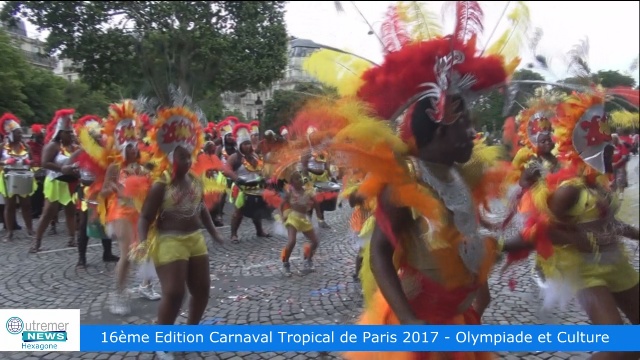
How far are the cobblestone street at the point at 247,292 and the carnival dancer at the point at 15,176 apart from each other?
1.12 feet

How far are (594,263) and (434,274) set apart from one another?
1354 mm

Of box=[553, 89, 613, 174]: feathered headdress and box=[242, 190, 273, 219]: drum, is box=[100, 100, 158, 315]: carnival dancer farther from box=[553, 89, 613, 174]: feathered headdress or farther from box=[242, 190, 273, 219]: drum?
box=[553, 89, 613, 174]: feathered headdress

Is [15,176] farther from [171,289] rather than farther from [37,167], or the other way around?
[171,289]

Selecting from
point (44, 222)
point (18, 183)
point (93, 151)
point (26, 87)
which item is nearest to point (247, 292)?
point (93, 151)

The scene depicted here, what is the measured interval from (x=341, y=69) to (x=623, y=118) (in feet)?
7.20

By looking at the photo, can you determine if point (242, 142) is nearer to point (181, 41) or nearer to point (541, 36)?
point (181, 41)

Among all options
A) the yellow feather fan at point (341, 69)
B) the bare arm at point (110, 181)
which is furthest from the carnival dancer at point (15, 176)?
the yellow feather fan at point (341, 69)

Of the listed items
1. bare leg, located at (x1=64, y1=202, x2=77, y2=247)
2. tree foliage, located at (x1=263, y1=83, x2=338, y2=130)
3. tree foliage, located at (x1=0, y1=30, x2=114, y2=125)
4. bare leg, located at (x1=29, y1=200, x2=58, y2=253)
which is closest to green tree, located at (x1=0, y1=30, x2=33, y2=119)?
tree foliage, located at (x1=0, y1=30, x2=114, y2=125)

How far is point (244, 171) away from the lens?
7.80 metres

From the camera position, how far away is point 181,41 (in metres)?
4.65

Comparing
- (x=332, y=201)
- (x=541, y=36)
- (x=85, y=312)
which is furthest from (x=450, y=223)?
(x=332, y=201)

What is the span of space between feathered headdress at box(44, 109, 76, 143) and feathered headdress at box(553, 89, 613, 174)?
5.95m

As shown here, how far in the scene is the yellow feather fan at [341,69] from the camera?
72.5 inches

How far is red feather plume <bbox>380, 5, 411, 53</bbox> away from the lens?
5.99 feet
